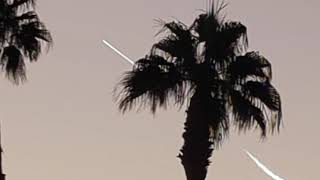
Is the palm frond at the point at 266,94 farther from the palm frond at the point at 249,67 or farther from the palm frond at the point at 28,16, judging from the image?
the palm frond at the point at 28,16

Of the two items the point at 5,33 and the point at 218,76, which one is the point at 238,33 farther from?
the point at 5,33

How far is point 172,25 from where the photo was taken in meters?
30.6

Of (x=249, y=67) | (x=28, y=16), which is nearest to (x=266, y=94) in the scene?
(x=249, y=67)

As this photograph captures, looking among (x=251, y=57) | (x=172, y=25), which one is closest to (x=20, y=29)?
(x=172, y=25)

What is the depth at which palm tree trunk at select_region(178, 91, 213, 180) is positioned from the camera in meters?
28.6

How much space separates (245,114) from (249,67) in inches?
65.1

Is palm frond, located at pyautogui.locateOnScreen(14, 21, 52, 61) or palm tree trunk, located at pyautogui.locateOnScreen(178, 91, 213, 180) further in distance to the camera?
palm frond, located at pyautogui.locateOnScreen(14, 21, 52, 61)

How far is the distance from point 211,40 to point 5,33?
675 cm

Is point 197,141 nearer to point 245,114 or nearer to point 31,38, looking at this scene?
point 245,114

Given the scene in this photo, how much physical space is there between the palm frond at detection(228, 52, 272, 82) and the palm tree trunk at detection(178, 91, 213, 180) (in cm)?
132

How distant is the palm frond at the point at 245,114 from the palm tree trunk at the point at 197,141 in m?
0.85

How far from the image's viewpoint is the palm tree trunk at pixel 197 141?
28.6 meters

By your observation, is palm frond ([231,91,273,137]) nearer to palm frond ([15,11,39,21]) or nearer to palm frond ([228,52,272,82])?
palm frond ([228,52,272,82])

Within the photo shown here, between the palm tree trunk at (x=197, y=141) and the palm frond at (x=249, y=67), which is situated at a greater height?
the palm frond at (x=249, y=67)
